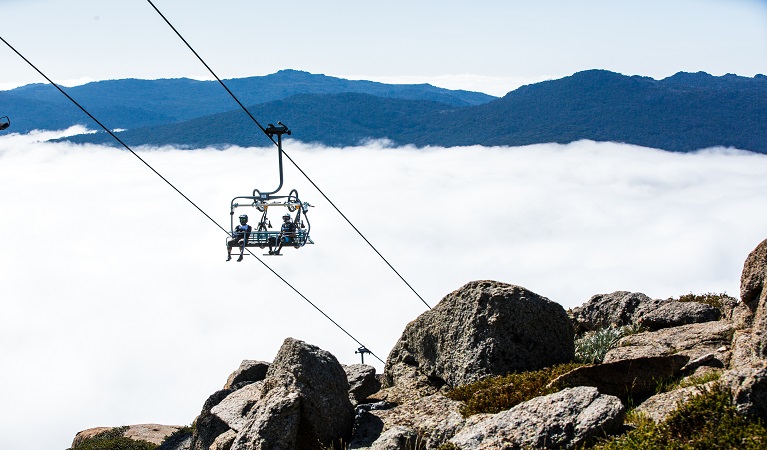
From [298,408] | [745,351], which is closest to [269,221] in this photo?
[298,408]

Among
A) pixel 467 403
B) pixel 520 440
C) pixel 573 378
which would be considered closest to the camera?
pixel 520 440

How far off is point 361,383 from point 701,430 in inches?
328

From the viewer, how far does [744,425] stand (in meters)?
9.35

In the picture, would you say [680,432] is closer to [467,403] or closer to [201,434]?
[467,403]

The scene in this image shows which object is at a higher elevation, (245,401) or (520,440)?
(520,440)

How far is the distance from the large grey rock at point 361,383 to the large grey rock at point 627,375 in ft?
17.0

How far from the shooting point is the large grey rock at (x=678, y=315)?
58.7 feet

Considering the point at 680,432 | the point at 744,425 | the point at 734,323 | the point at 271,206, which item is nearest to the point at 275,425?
the point at 680,432

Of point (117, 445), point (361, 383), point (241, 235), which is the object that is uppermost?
point (241, 235)

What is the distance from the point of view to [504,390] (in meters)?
13.2

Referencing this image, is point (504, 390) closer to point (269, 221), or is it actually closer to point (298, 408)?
point (298, 408)

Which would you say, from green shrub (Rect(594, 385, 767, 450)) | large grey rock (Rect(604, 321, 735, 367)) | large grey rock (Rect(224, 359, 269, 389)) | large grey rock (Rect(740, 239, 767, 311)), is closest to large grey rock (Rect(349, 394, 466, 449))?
green shrub (Rect(594, 385, 767, 450))

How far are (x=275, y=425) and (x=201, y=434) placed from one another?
5.48 m

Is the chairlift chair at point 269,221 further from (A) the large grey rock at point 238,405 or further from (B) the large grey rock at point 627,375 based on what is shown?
(B) the large grey rock at point 627,375
